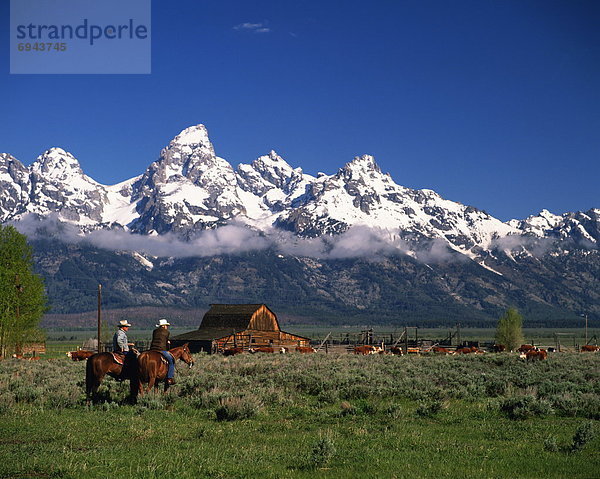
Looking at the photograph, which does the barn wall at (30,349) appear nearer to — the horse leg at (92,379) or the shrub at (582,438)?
the horse leg at (92,379)

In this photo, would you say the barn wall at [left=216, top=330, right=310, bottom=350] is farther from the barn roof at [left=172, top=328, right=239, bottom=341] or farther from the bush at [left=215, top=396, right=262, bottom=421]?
the bush at [left=215, top=396, right=262, bottom=421]

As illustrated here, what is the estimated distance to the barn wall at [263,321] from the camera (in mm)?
77812

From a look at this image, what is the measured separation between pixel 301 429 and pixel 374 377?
10.6 meters

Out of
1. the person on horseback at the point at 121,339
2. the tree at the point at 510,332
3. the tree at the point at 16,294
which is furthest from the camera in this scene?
the tree at the point at 510,332

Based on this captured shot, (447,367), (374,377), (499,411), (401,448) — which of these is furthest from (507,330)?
(401,448)

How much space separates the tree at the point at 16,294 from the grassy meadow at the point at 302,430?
27.5 m

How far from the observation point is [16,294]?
51.8 metres

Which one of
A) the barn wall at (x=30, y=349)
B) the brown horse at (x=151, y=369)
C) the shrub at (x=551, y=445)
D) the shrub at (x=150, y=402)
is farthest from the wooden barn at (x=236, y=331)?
the shrub at (x=551, y=445)

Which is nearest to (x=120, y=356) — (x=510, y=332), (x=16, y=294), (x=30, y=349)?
(x=16, y=294)

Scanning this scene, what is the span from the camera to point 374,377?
2647 centimetres

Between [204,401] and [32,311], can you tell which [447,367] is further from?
[32,311]

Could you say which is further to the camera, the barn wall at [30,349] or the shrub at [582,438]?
the barn wall at [30,349]

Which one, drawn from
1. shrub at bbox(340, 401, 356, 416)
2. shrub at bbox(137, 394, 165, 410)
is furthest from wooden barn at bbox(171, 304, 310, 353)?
shrub at bbox(340, 401, 356, 416)

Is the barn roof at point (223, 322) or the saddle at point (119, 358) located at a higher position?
the saddle at point (119, 358)
